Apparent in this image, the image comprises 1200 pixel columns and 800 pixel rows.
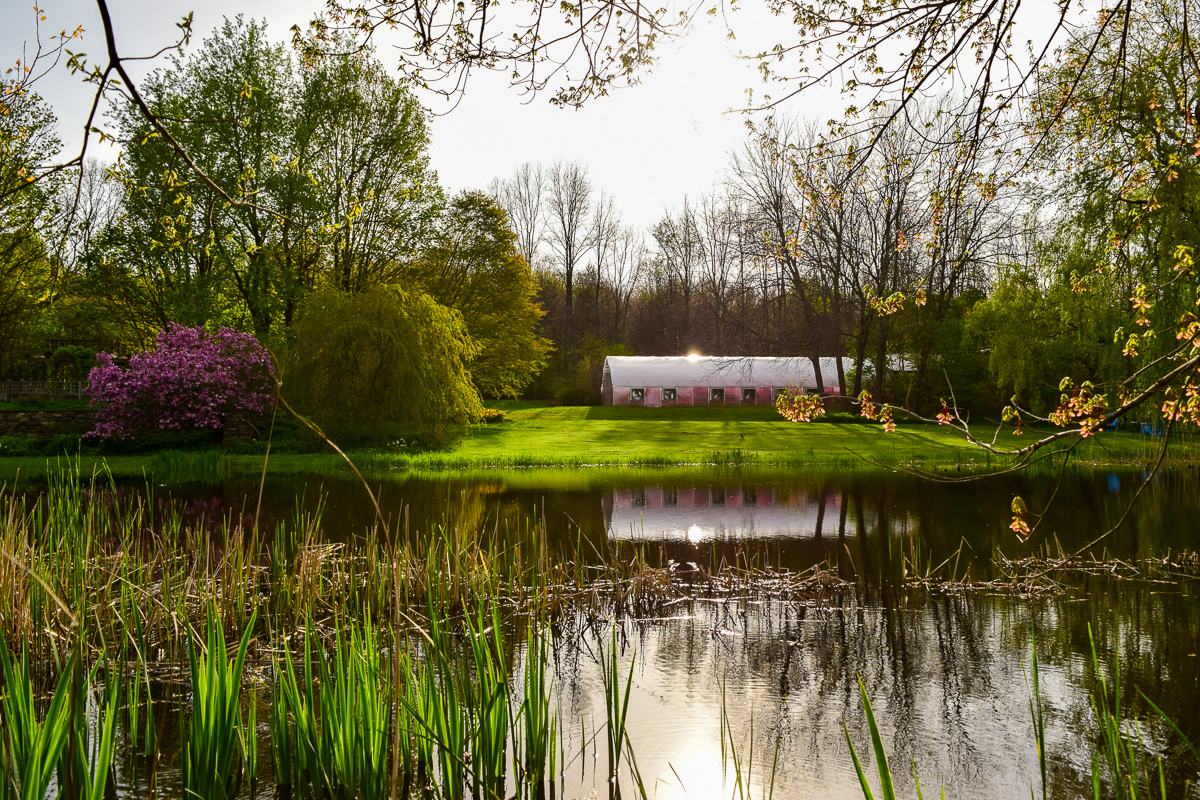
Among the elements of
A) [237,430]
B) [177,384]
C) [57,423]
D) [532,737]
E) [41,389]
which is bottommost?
[532,737]

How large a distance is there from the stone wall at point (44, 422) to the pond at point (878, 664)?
44.9 ft

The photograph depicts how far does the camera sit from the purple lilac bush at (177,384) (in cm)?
2056

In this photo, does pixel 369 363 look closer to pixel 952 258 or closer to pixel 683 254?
pixel 952 258

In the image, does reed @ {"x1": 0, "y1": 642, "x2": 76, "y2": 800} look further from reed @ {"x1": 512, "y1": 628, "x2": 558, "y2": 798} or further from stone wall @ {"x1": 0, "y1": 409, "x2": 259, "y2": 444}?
stone wall @ {"x1": 0, "y1": 409, "x2": 259, "y2": 444}

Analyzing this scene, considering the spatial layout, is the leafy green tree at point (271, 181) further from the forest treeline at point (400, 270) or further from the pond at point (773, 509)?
the pond at point (773, 509)

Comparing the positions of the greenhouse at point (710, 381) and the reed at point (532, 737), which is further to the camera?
the greenhouse at point (710, 381)

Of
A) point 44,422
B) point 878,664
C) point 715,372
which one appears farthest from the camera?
point 715,372

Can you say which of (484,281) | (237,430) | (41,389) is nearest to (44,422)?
(237,430)

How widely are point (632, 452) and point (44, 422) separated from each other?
15.6 meters

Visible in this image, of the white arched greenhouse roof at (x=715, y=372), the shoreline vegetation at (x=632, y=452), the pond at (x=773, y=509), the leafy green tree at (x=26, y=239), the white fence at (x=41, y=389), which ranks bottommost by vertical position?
the pond at (x=773, y=509)

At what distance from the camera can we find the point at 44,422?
22.1 meters

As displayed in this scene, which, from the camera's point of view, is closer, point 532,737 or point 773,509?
point 532,737

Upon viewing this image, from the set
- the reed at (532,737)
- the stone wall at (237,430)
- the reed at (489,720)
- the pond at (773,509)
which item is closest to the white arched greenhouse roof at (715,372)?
the stone wall at (237,430)

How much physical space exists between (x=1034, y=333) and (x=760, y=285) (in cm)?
965
